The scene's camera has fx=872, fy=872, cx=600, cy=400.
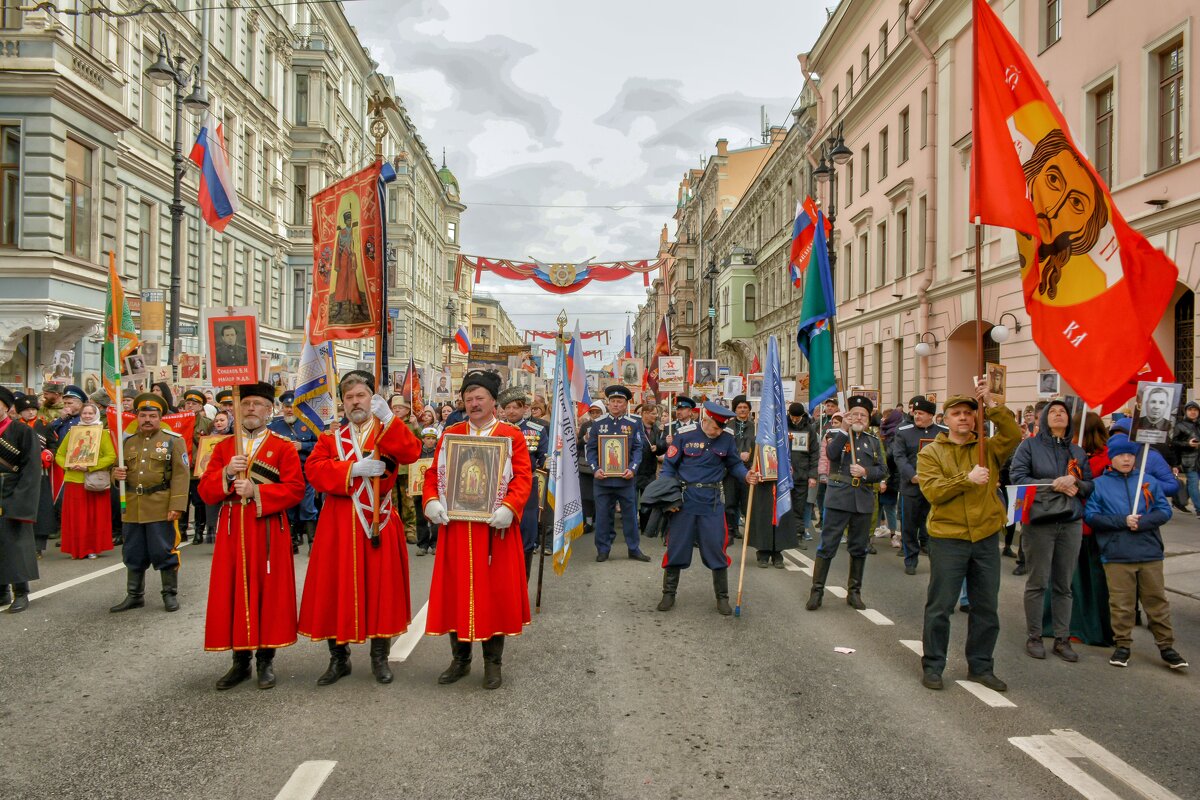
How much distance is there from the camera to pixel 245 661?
5.52 metres

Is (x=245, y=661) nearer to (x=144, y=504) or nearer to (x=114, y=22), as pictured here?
(x=144, y=504)

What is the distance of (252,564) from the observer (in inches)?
215

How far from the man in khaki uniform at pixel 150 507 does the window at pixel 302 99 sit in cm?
3752

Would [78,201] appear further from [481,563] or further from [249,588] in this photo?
[481,563]

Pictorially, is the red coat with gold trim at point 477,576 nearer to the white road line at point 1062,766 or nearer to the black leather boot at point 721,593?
the black leather boot at point 721,593

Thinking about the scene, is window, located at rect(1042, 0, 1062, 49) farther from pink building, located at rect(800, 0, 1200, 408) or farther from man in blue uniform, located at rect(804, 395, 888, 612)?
man in blue uniform, located at rect(804, 395, 888, 612)

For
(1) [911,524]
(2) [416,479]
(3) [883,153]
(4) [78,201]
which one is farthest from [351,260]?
(3) [883,153]

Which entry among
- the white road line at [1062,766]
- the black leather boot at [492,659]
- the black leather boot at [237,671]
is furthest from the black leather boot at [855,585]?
the black leather boot at [237,671]

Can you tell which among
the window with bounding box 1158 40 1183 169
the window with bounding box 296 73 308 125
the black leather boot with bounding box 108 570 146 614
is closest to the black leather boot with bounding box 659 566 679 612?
the black leather boot with bounding box 108 570 146 614

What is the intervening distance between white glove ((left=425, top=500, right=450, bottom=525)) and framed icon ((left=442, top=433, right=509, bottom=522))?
0.04 meters

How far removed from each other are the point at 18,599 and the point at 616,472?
6.31 metres

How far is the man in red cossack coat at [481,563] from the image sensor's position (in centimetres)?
537

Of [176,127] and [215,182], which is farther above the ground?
[176,127]

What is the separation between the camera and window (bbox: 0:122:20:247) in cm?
1858
